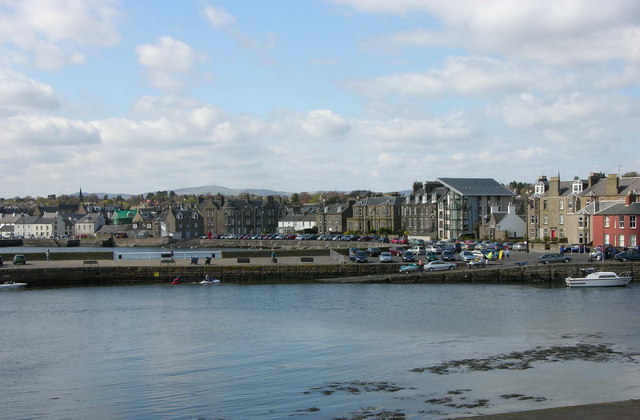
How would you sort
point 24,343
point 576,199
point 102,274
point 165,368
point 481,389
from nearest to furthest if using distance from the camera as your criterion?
1. point 481,389
2. point 165,368
3. point 24,343
4. point 102,274
5. point 576,199

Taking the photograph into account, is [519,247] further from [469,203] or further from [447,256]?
[469,203]

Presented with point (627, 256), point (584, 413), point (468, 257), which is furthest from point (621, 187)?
point (584, 413)

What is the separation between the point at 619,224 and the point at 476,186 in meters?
39.1

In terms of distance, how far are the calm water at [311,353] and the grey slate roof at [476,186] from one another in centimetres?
5571

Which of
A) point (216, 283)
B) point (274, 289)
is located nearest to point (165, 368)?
point (274, 289)

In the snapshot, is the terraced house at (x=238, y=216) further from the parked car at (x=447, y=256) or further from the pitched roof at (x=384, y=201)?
the parked car at (x=447, y=256)

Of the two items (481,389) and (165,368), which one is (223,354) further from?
Answer: (481,389)

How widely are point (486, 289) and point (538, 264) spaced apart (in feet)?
31.6

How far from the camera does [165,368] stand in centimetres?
3138

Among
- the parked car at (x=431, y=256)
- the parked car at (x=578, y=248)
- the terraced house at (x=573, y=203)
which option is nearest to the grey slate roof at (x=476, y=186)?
the terraced house at (x=573, y=203)

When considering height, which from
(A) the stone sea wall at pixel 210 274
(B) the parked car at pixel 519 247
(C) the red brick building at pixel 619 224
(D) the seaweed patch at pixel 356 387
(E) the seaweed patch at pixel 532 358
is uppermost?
(C) the red brick building at pixel 619 224

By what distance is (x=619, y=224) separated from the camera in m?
76.1

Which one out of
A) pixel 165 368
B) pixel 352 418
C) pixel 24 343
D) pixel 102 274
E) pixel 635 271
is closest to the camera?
pixel 352 418

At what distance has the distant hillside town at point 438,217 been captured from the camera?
8394cm
